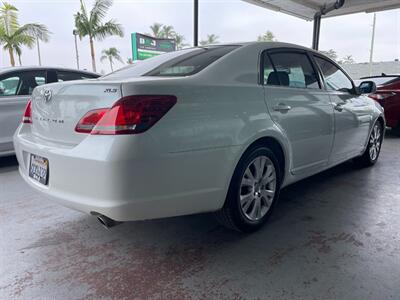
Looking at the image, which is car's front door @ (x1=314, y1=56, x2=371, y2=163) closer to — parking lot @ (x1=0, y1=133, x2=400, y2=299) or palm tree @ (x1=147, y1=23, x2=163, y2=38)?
parking lot @ (x1=0, y1=133, x2=400, y2=299)

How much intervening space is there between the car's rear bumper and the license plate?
4 centimetres

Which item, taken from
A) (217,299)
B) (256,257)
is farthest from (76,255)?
(256,257)

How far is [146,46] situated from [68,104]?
547 inches

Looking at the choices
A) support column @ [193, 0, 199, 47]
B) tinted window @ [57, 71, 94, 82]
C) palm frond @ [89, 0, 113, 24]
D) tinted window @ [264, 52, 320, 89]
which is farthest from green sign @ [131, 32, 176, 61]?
tinted window @ [264, 52, 320, 89]

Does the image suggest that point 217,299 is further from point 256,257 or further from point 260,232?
point 260,232

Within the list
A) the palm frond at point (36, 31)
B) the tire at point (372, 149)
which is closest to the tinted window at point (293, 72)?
the tire at point (372, 149)

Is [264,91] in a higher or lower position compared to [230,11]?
lower

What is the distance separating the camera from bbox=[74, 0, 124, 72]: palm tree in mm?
14859

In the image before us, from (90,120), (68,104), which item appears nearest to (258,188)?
(90,120)

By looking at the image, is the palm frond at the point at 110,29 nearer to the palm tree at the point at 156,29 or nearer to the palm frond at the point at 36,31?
the palm frond at the point at 36,31

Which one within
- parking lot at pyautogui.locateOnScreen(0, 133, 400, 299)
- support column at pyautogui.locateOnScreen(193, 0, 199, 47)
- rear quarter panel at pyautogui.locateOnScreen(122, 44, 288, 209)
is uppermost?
support column at pyautogui.locateOnScreen(193, 0, 199, 47)

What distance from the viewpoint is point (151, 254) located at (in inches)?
86.2

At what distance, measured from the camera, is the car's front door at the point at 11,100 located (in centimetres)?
434

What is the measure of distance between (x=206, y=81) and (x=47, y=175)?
1.16m
